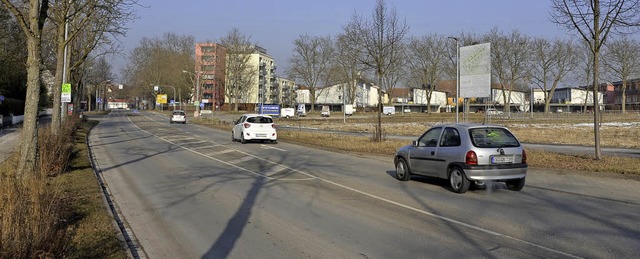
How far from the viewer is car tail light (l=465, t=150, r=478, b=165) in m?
9.71

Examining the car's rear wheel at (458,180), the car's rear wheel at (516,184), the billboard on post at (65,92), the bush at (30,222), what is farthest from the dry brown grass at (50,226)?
the billboard on post at (65,92)

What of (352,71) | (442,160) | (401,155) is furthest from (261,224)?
(352,71)

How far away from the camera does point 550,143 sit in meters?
25.0

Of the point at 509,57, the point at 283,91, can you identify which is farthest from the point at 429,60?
the point at 283,91

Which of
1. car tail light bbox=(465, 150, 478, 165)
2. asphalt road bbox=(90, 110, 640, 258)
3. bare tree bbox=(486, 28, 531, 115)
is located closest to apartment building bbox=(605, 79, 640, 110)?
bare tree bbox=(486, 28, 531, 115)

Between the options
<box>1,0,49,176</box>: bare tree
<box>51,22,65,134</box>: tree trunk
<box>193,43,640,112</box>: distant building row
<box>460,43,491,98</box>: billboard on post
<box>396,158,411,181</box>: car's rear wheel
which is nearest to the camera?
<box>1,0,49,176</box>: bare tree

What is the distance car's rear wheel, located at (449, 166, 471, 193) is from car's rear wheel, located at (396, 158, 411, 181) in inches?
66.1

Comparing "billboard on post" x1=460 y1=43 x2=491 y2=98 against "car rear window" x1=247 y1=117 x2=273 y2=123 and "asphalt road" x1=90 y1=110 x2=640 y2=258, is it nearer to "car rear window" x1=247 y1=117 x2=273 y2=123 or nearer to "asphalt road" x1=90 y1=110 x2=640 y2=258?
"car rear window" x1=247 y1=117 x2=273 y2=123

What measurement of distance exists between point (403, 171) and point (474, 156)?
2516 millimetres

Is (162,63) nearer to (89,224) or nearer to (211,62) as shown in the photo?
(211,62)

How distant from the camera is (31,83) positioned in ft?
31.9

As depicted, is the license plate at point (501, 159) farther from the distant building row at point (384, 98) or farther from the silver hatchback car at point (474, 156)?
the distant building row at point (384, 98)

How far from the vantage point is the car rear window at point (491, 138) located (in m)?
9.95

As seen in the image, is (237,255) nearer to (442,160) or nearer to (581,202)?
(442,160)
